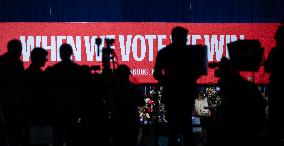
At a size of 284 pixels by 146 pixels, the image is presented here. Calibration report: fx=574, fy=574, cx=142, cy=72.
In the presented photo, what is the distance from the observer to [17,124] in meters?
5.66

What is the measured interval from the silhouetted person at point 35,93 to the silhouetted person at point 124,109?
94cm

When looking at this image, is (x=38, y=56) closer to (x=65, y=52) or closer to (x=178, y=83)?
(x=65, y=52)

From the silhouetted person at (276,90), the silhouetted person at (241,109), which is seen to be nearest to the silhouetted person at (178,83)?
the silhouetted person at (241,109)

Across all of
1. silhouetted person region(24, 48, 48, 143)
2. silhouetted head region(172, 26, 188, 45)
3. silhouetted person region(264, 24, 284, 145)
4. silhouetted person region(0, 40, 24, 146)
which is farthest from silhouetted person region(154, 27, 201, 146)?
silhouetted person region(0, 40, 24, 146)

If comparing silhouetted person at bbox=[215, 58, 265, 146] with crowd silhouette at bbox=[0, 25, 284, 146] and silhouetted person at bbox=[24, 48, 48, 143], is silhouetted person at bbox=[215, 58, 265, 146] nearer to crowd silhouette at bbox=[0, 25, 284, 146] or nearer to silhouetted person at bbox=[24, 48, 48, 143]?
crowd silhouette at bbox=[0, 25, 284, 146]

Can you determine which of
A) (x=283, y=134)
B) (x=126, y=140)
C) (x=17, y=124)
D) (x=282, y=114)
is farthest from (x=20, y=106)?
(x=283, y=134)

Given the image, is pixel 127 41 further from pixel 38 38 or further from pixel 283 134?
pixel 283 134

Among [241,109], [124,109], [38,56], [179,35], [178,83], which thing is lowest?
[124,109]

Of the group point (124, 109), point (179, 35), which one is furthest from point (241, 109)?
point (124, 109)

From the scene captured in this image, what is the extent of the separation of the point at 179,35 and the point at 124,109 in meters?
1.29

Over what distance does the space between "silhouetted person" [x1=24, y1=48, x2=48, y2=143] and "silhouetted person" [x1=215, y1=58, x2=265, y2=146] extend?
5.84 feet

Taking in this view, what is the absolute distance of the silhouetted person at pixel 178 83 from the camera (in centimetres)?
549

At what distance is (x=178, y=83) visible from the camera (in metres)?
5.54

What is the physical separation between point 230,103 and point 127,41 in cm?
542
